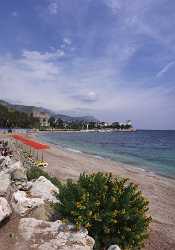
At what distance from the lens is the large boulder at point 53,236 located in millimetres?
7195

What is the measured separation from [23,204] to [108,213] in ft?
8.34

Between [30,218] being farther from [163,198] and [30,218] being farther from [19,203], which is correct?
[163,198]

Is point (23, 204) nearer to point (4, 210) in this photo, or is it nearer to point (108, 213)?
point (4, 210)

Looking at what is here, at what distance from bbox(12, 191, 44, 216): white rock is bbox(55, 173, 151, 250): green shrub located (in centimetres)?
101

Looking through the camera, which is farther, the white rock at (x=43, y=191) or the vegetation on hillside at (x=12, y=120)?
the vegetation on hillside at (x=12, y=120)

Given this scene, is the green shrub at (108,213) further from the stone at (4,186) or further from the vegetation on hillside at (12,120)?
the vegetation on hillside at (12,120)

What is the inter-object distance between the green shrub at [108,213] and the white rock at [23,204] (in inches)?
39.7

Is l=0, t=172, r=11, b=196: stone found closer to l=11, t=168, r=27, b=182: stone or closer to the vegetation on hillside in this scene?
l=11, t=168, r=27, b=182: stone

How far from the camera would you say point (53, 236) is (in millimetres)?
7484

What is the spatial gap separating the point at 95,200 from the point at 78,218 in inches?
26.5

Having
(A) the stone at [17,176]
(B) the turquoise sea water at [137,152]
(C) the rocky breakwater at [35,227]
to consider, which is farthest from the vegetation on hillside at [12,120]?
(C) the rocky breakwater at [35,227]

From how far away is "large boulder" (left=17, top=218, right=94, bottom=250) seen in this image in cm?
720

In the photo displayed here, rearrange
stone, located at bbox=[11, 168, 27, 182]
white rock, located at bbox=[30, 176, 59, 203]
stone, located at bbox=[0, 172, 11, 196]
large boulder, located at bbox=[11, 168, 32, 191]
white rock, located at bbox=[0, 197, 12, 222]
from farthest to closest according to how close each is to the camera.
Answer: stone, located at bbox=[11, 168, 27, 182], large boulder, located at bbox=[11, 168, 32, 191], white rock, located at bbox=[30, 176, 59, 203], stone, located at bbox=[0, 172, 11, 196], white rock, located at bbox=[0, 197, 12, 222]

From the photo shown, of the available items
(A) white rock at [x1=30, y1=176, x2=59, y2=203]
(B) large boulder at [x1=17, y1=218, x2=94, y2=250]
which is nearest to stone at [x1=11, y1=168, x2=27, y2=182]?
(A) white rock at [x1=30, y1=176, x2=59, y2=203]
